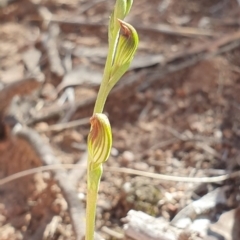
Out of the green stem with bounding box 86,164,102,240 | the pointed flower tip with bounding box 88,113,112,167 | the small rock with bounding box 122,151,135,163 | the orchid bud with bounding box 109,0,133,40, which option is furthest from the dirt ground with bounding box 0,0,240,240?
the orchid bud with bounding box 109,0,133,40

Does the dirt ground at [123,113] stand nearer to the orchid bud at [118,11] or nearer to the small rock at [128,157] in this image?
the small rock at [128,157]

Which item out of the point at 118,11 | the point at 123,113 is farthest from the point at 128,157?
the point at 118,11

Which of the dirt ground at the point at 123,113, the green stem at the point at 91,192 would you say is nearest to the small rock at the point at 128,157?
the dirt ground at the point at 123,113

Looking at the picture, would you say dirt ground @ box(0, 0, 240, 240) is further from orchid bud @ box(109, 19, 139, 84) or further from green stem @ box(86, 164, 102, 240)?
orchid bud @ box(109, 19, 139, 84)

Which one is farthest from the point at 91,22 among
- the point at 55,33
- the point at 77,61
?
the point at 77,61

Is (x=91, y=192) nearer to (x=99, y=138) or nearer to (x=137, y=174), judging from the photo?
(x=99, y=138)

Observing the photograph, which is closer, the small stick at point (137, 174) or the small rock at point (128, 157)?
the small stick at point (137, 174)
